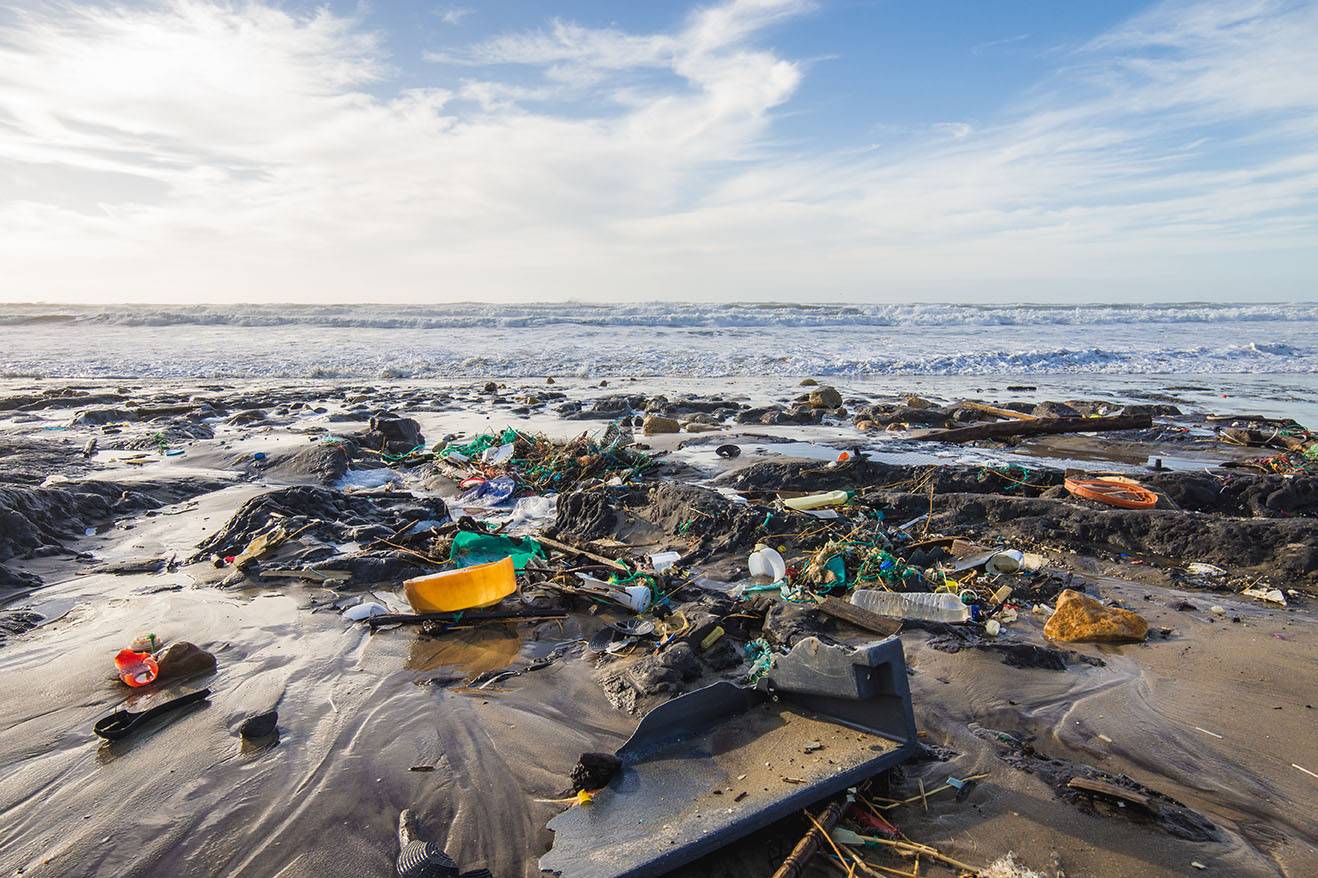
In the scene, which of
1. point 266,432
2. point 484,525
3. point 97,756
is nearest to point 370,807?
point 97,756

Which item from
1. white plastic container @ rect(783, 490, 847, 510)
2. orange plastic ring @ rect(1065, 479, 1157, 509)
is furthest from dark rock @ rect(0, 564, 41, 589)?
orange plastic ring @ rect(1065, 479, 1157, 509)

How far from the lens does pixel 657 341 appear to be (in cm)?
2661

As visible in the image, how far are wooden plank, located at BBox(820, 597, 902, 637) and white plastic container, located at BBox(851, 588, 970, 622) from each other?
0.27 meters

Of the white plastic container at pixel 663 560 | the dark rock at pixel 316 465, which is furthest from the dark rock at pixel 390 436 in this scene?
the white plastic container at pixel 663 560

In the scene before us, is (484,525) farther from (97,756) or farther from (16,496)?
(16,496)

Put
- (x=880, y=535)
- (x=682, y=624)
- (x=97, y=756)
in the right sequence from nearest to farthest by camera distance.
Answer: (x=97, y=756)
(x=682, y=624)
(x=880, y=535)

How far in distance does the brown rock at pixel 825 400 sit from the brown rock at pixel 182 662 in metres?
9.70

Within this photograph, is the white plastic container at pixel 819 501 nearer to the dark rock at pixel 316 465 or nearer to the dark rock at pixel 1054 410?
the dark rock at pixel 316 465

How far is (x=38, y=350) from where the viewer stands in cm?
2312

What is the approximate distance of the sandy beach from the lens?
2240mm

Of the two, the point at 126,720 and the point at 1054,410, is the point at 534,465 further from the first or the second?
the point at 1054,410

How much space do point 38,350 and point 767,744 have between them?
95.9 feet

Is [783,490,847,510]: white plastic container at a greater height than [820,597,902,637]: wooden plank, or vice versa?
→ [820,597,902,637]: wooden plank

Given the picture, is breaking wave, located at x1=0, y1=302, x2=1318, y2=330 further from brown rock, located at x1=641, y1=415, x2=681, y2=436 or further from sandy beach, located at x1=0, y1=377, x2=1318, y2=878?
sandy beach, located at x1=0, y1=377, x2=1318, y2=878
